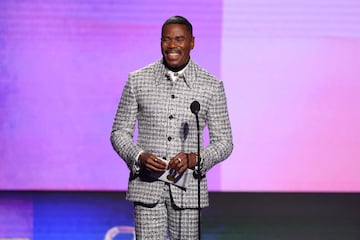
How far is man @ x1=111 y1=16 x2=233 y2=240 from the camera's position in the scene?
103 inches

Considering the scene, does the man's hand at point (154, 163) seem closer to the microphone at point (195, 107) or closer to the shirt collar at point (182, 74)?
the microphone at point (195, 107)

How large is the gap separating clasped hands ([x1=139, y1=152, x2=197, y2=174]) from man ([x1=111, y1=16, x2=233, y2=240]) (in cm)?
3

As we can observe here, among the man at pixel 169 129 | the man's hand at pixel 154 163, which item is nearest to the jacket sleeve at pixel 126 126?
the man at pixel 169 129

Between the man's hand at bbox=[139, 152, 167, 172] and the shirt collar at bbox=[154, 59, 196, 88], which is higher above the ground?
the shirt collar at bbox=[154, 59, 196, 88]

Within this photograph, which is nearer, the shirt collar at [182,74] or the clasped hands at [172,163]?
the clasped hands at [172,163]

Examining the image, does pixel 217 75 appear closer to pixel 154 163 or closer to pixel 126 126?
pixel 126 126

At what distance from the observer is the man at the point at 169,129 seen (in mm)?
2623

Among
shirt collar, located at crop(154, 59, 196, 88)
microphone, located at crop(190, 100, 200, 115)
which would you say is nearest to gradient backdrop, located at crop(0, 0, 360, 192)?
shirt collar, located at crop(154, 59, 196, 88)

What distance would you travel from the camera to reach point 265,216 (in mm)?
5035

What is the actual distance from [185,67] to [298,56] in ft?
7.39

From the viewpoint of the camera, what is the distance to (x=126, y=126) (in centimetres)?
268

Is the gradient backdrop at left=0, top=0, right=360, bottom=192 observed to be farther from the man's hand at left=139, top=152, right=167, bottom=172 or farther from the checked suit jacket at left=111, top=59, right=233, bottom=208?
the man's hand at left=139, top=152, right=167, bottom=172

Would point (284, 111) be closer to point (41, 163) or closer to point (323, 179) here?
point (323, 179)

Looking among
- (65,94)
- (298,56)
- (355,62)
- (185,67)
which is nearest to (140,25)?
(65,94)
